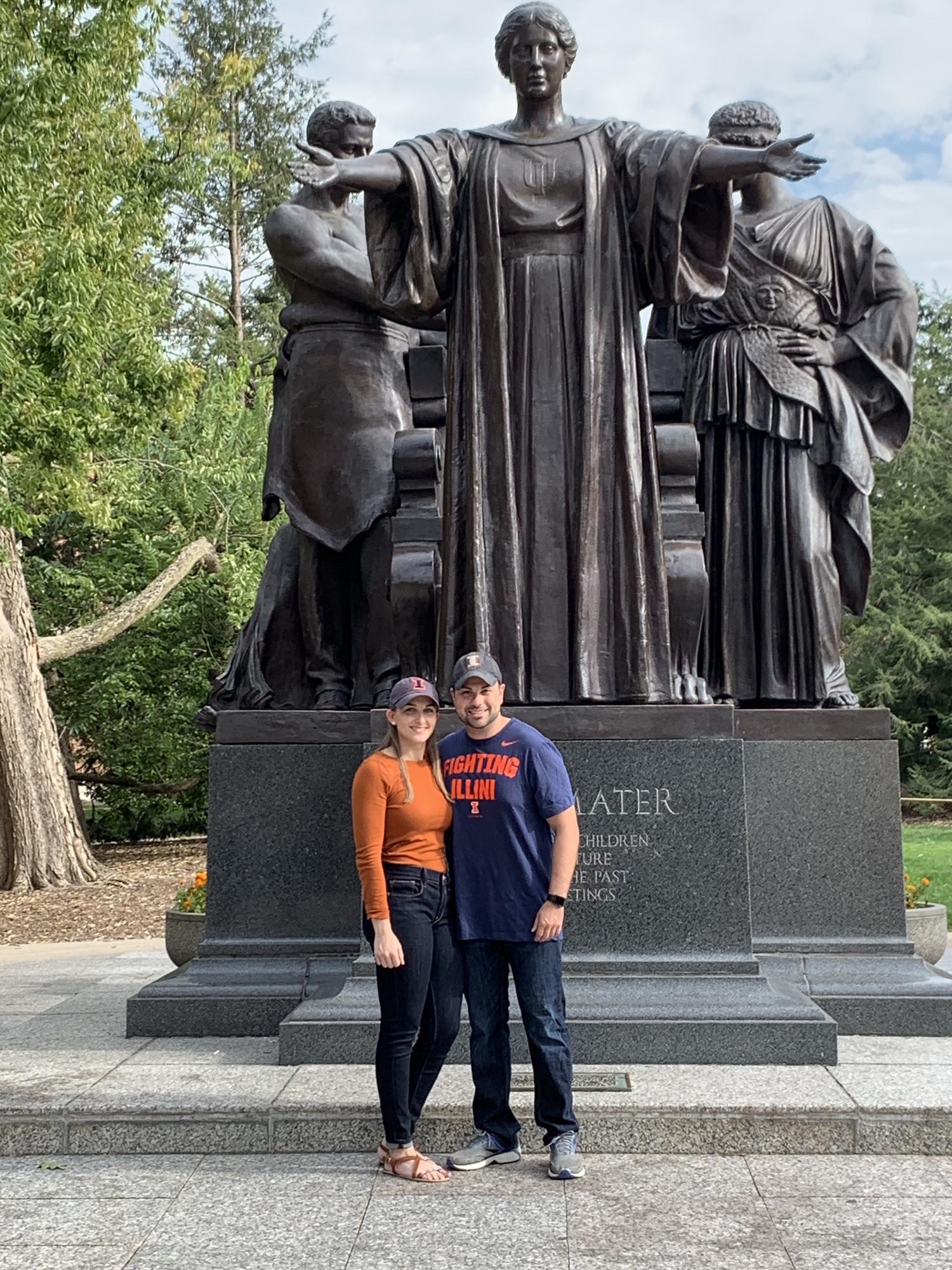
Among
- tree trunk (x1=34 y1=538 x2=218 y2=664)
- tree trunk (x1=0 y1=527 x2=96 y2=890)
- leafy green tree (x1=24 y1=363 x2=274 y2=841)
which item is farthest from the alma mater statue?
leafy green tree (x1=24 y1=363 x2=274 y2=841)

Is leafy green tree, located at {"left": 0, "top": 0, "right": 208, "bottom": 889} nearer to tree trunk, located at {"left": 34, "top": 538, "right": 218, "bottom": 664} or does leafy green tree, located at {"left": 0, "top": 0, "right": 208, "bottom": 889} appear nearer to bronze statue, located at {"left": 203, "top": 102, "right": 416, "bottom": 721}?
tree trunk, located at {"left": 34, "top": 538, "right": 218, "bottom": 664}

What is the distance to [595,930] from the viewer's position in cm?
627

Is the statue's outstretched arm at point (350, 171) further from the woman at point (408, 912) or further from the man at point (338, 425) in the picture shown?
the woman at point (408, 912)

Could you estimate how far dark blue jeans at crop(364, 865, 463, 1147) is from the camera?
4898 millimetres

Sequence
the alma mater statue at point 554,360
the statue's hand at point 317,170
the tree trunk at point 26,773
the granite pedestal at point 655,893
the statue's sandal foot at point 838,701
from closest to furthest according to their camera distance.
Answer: the granite pedestal at point 655,893
the statue's hand at point 317,170
the alma mater statue at point 554,360
the statue's sandal foot at point 838,701
the tree trunk at point 26,773

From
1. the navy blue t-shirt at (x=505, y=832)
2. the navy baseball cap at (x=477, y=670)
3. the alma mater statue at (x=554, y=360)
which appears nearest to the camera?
the navy blue t-shirt at (x=505, y=832)

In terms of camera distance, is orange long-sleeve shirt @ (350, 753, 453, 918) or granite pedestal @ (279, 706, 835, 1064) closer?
orange long-sleeve shirt @ (350, 753, 453, 918)

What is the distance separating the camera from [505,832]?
5.02 metres

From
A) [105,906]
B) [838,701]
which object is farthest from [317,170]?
[105,906]

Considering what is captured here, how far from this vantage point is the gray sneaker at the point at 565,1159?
4.84 metres

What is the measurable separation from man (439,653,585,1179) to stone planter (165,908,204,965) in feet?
12.8

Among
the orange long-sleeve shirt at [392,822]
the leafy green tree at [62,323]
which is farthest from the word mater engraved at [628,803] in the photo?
the leafy green tree at [62,323]

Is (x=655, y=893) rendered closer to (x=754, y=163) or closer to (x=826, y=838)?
(x=826, y=838)

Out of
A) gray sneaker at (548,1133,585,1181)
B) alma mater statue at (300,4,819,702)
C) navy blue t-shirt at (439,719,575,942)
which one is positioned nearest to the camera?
gray sneaker at (548,1133,585,1181)
